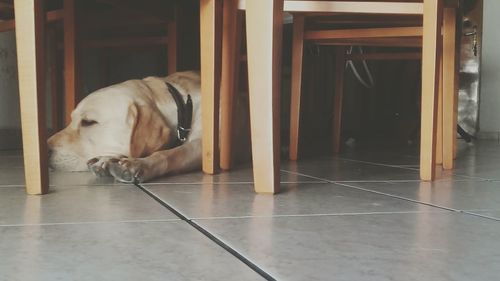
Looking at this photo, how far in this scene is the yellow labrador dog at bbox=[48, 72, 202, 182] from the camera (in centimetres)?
171

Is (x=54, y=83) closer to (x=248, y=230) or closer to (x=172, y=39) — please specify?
(x=172, y=39)

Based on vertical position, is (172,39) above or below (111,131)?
above

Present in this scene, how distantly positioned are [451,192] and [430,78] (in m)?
0.34

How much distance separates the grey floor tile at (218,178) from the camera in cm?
153

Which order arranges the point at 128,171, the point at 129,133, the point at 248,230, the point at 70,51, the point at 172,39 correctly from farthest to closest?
the point at 172,39 → the point at 70,51 → the point at 129,133 → the point at 128,171 → the point at 248,230

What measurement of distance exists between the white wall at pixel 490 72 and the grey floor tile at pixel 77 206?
3.14 metres

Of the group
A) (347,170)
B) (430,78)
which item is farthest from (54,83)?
(430,78)

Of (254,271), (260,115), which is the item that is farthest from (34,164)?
(254,271)

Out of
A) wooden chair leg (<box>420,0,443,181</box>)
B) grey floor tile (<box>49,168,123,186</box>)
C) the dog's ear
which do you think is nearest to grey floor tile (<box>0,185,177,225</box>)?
grey floor tile (<box>49,168,123,186</box>)

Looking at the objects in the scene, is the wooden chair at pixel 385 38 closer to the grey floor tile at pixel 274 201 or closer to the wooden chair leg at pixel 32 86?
the grey floor tile at pixel 274 201

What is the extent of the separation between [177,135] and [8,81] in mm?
1110

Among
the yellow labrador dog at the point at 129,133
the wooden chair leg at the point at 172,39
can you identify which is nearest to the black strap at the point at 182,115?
the yellow labrador dog at the point at 129,133

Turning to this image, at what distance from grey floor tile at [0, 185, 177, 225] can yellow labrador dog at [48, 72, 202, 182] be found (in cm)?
33

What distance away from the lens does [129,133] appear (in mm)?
1716
